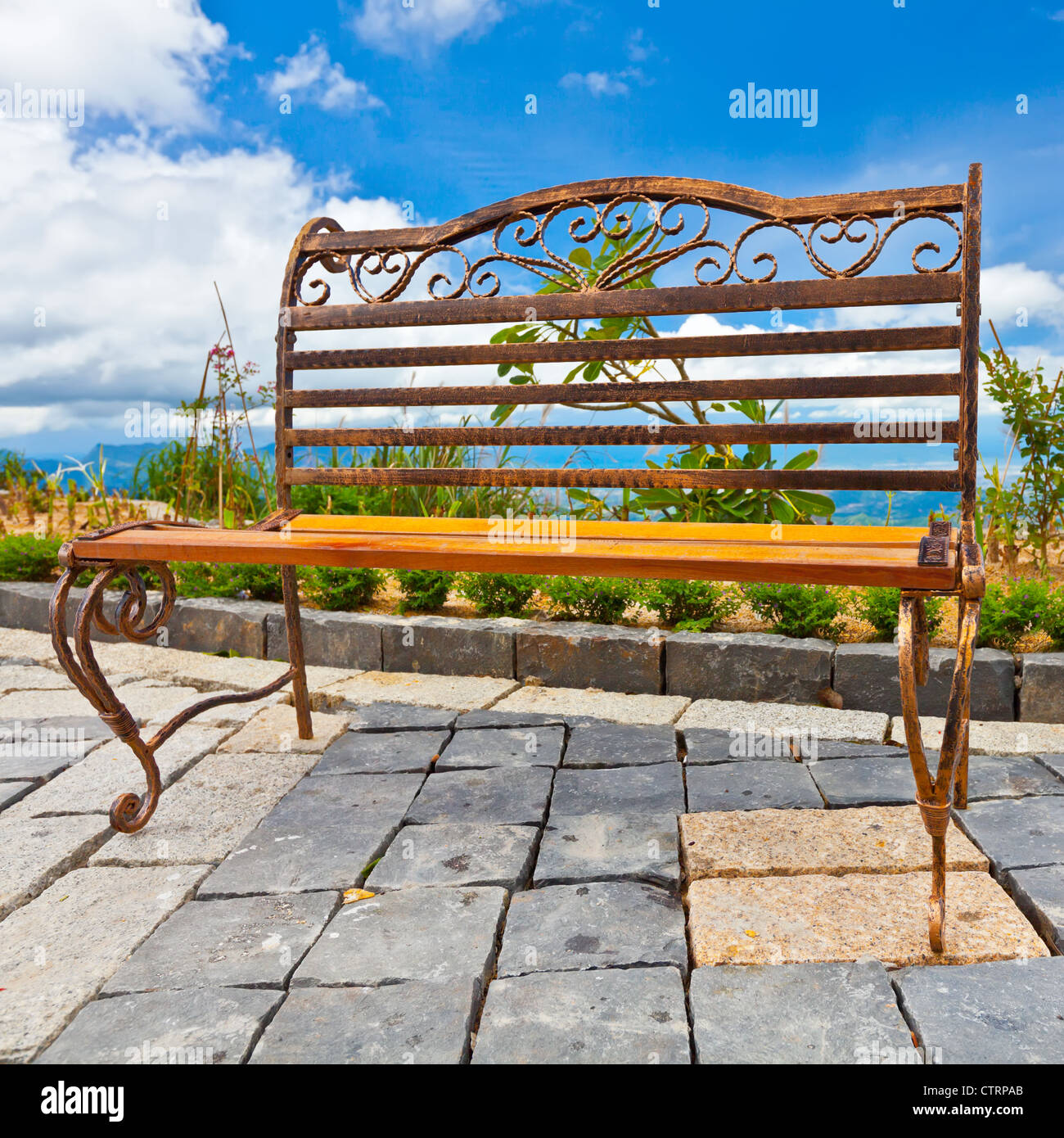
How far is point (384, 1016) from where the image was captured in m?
1.61

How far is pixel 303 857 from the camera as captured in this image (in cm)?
224

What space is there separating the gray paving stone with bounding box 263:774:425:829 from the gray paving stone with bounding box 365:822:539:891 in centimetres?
15

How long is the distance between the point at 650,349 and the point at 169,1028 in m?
2.08

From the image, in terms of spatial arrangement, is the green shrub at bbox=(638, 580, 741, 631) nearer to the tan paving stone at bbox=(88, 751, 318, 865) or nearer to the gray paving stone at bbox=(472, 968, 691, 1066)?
the tan paving stone at bbox=(88, 751, 318, 865)

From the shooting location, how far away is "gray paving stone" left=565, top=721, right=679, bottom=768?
9.16 feet

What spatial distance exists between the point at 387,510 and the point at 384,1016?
4.18 m

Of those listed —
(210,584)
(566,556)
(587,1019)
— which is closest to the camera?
(587,1019)

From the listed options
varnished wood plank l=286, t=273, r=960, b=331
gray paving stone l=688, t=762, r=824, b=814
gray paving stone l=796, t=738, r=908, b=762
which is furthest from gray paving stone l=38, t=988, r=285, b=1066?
varnished wood plank l=286, t=273, r=960, b=331

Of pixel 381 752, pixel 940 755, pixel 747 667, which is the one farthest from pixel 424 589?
pixel 940 755

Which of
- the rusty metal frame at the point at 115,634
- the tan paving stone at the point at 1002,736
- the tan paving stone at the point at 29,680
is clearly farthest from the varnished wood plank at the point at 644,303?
the tan paving stone at the point at 29,680

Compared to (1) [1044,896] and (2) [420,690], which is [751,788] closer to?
(1) [1044,896]

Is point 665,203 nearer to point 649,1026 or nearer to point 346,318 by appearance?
point 346,318

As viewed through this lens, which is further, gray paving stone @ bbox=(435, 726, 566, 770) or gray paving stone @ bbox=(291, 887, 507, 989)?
gray paving stone @ bbox=(435, 726, 566, 770)

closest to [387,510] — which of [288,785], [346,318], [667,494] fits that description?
[667,494]
